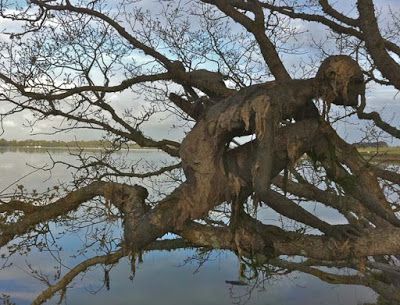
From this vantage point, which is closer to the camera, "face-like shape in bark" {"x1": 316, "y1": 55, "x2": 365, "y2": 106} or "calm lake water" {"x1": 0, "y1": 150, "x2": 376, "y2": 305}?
"face-like shape in bark" {"x1": 316, "y1": 55, "x2": 365, "y2": 106}

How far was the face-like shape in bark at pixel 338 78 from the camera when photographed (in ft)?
11.2

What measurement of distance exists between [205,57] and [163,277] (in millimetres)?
8537

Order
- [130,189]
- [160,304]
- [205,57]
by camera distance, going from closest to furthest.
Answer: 1. [130,189]
2. [205,57]
3. [160,304]

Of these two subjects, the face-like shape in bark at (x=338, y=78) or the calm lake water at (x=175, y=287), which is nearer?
the face-like shape in bark at (x=338, y=78)

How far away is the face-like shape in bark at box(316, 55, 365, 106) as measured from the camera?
342 centimetres

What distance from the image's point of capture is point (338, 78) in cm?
345

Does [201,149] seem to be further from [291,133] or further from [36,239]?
[36,239]

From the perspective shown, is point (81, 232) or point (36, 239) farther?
point (81, 232)

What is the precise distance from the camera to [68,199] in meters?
4.12

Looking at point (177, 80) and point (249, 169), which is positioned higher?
point (177, 80)

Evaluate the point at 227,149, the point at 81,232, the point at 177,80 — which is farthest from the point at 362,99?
the point at 81,232

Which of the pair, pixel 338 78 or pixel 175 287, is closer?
pixel 338 78

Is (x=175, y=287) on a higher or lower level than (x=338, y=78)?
higher

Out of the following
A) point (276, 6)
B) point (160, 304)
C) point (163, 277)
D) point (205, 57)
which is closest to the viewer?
point (276, 6)
